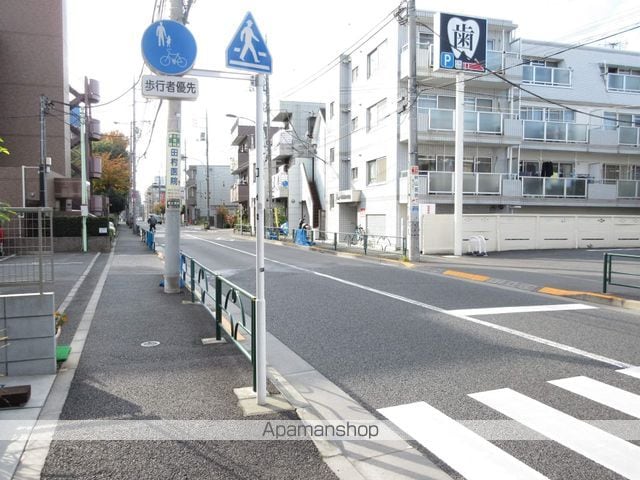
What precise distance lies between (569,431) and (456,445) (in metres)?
1.00

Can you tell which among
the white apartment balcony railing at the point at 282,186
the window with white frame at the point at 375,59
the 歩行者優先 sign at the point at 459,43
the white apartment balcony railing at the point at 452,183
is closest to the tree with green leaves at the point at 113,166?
the white apartment balcony railing at the point at 282,186

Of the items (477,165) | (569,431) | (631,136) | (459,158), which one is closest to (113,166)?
(477,165)

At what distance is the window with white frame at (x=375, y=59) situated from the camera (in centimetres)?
2535

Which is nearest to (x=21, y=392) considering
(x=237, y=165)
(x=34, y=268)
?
(x=34, y=268)

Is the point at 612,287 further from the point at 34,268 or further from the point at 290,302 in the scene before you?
the point at 34,268

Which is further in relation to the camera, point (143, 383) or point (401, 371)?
point (401, 371)

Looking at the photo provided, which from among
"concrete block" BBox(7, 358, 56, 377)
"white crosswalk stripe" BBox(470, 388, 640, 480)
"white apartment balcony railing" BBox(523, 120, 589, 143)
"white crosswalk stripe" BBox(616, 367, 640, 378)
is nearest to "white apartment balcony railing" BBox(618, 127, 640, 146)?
"white apartment balcony railing" BBox(523, 120, 589, 143)

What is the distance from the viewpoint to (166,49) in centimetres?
644

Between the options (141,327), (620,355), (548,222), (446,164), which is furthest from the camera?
(446,164)

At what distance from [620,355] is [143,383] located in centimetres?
569

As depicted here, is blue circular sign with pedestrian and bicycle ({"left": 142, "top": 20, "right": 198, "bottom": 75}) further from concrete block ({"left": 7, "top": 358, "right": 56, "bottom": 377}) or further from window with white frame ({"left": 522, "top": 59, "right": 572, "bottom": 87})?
window with white frame ({"left": 522, "top": 59, "right": 572, "bottom": 87})

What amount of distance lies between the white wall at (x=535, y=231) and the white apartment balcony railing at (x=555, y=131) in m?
5.03

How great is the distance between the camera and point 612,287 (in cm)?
1149

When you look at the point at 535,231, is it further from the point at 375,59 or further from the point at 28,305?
the point at 28,305
